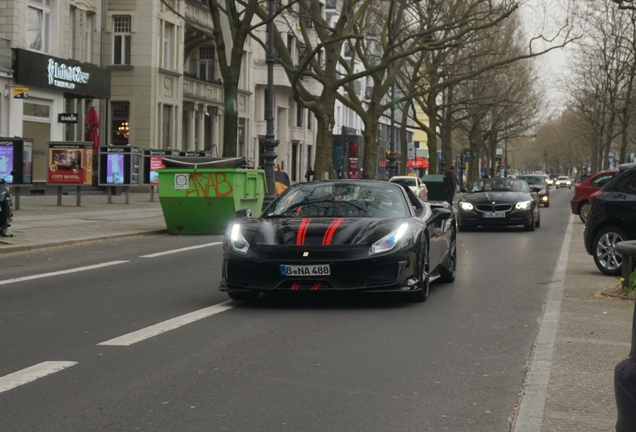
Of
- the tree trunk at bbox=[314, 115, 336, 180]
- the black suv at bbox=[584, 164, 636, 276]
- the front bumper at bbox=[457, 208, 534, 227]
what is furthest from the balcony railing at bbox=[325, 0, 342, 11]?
the black suv at bbox=[584, 164, 636, 276]

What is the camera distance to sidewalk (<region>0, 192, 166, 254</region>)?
2013 cm

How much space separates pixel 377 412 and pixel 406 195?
623 cm

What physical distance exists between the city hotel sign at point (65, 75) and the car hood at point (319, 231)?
31.6 m

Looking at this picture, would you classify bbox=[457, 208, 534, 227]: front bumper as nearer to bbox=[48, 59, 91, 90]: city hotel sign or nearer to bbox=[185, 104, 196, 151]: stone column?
bbox=[48, 59, 91, 90]: city hotel sign

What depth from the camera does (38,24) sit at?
40312 mm

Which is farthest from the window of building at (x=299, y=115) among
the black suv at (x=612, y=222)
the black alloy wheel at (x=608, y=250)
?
the black alloy wheel at (x=608, y=250)

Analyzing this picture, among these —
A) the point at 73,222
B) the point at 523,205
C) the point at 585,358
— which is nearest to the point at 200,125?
the point at 73,222

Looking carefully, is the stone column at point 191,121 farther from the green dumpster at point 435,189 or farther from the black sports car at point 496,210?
the black sports car at point 496,210

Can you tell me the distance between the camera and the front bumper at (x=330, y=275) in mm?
10328

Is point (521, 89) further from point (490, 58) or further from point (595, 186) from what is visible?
point (595, 186)

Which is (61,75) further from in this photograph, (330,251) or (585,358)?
(585,358)

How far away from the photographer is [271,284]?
34.3 feet

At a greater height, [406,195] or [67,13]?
[67,13]

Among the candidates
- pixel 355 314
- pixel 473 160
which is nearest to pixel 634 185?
pixel 355 314
